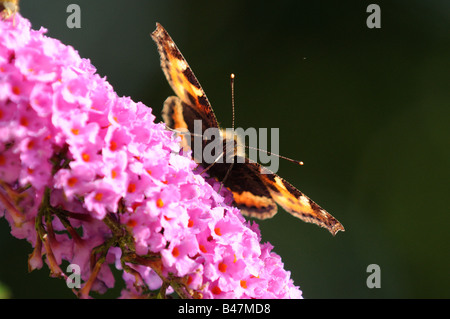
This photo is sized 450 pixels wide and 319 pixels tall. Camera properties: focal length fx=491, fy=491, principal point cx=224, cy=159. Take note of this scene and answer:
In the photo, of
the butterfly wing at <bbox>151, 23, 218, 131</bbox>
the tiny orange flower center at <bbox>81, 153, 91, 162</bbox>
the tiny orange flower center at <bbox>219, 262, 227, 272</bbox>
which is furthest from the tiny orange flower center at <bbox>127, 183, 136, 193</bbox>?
the butterfly wing at <bbox>151, 23, 218, 131</bbox>

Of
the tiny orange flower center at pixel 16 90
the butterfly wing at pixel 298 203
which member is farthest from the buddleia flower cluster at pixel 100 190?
the butterfly wing at pixel 298 203

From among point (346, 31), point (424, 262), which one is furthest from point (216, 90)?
point (424, 262)

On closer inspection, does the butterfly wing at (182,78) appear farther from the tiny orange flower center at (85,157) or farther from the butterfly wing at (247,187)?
the tiny orange flower center at (85,157)

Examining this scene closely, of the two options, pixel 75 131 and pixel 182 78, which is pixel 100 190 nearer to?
pixel 75 131

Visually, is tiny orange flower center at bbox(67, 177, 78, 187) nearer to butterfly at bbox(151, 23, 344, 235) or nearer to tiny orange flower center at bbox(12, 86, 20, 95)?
tiny orange flower center at bbox(12, 86, 20, 95)

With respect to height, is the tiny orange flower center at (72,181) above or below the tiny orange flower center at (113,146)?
below

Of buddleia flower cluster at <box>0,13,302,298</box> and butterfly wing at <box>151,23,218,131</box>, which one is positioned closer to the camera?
buddleia flower cluster at <box>0,13,302,298</box>
